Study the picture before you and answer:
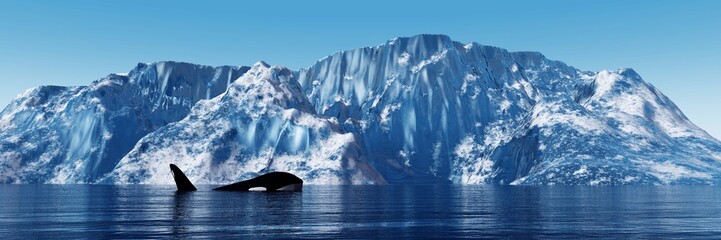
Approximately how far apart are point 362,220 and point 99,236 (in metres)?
29.4

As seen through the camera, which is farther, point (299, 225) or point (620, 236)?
point (299, 225)

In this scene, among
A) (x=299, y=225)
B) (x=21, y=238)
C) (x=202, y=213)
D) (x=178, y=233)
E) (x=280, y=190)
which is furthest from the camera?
(x=280, y=190)

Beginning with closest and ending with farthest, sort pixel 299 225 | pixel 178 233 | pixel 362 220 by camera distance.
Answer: pixel 178 233 < pixel 299 225 < pixel 362 220

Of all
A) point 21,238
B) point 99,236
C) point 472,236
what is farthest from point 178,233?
point 472,236

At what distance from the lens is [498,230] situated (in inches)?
2739

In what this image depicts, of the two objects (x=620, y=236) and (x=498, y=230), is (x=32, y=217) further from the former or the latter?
(x=620, y=236)

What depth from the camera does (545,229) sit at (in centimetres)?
7088

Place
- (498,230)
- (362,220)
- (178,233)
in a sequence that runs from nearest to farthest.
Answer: (178,233) → (498,230) → (362,220)

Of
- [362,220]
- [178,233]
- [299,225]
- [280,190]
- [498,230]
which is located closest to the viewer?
[178,233]

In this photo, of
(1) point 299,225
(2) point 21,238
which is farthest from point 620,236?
(2) point 21,238

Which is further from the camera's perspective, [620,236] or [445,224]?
[445,224]

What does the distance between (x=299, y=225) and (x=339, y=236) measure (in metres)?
12.4

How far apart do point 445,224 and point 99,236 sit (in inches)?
1226

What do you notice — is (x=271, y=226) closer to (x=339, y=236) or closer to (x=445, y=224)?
(x=339, y=236)
